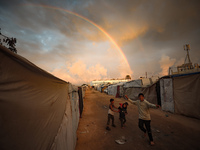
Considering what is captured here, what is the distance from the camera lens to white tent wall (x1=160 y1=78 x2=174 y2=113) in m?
7.73

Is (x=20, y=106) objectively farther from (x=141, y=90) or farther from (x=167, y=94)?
(x=141, y=90)

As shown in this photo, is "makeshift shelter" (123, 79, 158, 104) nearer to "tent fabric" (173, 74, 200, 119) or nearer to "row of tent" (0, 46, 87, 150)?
"tent fabric" (173, 74, 200, 119)

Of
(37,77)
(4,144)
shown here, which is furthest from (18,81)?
(4,144)

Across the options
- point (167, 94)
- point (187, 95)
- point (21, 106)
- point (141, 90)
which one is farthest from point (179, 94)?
point (21, 106)

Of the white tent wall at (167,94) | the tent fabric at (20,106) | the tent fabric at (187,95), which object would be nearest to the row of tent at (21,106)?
the tent fabric at (20,106)

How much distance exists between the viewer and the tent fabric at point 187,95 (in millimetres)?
6043

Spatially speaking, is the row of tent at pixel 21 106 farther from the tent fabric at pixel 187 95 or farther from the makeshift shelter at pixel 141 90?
the makeshift shelter at pixel 141 90

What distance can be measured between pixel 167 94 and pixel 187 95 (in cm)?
153

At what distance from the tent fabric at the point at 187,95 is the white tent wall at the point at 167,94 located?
1.10 feet

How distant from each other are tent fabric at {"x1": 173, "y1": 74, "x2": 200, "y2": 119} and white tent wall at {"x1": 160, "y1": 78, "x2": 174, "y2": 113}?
1.10 feet

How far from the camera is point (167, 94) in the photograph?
317 inches

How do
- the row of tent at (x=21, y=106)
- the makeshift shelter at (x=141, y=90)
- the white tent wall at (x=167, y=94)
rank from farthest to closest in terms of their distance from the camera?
1. the makeshift shelter at (x=141, y=90)
2. the white tent wall at (x=167, y=94)
3. the row of tent at (x=21, y=106)

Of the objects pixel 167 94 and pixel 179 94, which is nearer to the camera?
pixel 179 94

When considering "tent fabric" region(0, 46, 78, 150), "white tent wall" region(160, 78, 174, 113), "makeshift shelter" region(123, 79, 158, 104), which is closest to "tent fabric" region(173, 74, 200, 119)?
"white tent wall" region(160, 78, 174, 113)
